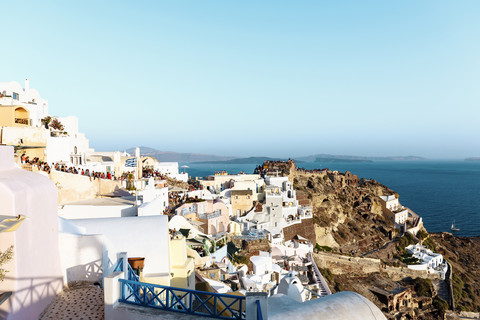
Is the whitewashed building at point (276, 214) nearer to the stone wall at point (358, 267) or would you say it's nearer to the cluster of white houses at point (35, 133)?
the stone wall at point (358, 267)

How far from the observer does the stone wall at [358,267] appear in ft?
87.4

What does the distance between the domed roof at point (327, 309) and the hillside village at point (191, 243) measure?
0.03 meters

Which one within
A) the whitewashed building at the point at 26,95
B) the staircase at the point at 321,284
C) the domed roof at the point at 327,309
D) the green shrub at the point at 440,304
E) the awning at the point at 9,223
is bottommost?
the green shrub at the point at 440,304

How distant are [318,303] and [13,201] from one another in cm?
604

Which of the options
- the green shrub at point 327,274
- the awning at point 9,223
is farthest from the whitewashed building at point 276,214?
the awning at point 9,223

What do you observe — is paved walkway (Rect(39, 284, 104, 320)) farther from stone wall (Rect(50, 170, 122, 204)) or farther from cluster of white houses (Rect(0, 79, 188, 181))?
cluster of white houses (Rect(0, 79, 188, 181))

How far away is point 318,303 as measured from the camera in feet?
19.4

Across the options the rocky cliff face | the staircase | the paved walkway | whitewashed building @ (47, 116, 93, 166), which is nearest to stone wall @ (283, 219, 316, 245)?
the rocky cliff face

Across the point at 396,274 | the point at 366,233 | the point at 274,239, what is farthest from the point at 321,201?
the point at 274,239

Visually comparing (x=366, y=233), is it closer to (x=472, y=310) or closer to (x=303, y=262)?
(x=472, y=310)

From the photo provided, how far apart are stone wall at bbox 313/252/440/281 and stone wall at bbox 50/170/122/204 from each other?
18.1 metres

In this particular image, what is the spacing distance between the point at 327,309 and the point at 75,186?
1361 cm

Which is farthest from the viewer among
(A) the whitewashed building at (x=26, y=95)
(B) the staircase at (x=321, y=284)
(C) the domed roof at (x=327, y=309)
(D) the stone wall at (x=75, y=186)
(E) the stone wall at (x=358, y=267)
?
(E) the stone wall at (x=358, y=267)

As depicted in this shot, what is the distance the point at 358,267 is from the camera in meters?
28.1
